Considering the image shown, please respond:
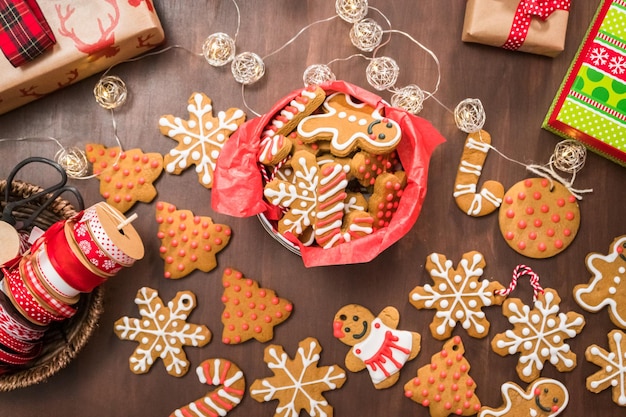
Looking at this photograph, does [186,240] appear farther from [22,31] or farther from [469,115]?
[469,115]

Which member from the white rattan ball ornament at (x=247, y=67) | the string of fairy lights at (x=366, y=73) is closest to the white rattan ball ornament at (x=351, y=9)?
the string of fairy lights at (x=366, y=73)

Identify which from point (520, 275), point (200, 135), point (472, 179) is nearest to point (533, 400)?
point (520, 275)

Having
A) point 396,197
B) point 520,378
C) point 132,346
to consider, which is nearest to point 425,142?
point 396,197

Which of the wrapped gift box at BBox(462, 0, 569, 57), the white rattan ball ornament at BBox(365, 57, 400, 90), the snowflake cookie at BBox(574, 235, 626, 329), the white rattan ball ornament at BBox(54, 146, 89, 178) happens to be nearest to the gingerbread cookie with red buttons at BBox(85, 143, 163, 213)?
the white rattan ball ornament at BBox(54, 146, 89, 178)

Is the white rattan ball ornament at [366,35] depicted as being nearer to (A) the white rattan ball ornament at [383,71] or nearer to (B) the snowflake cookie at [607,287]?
(A) the white rattan ball ornament at [383,71]

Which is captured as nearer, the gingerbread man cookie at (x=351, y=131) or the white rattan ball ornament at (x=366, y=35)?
the gingerbread man cookie at (x=351, y=131)

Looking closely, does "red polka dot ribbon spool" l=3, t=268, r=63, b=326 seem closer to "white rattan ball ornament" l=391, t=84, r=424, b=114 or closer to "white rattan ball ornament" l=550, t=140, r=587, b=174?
"white rattan ball ornament" l=391, t=84, r=424, b=114

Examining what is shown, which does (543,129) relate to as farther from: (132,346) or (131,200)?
(132,346)
